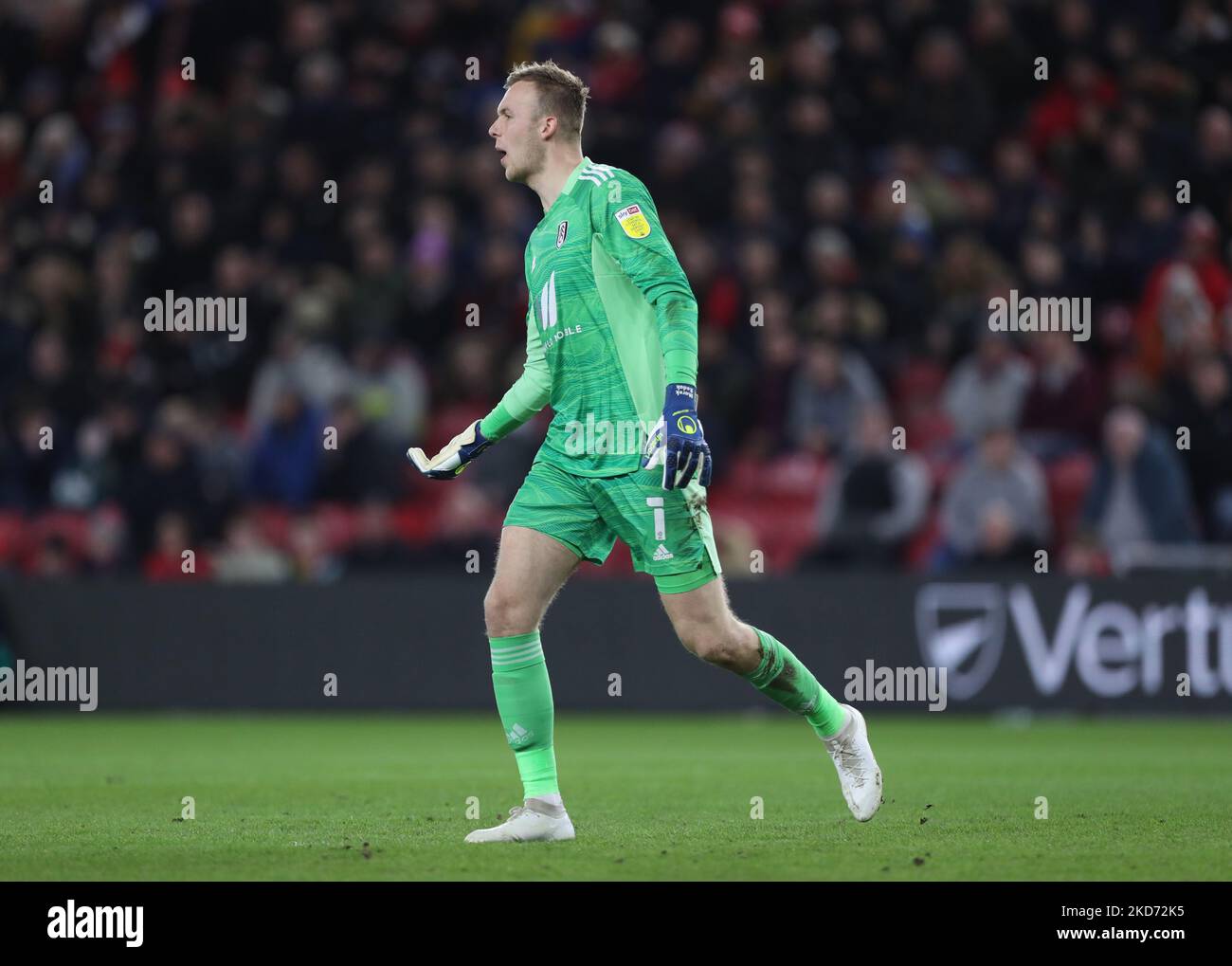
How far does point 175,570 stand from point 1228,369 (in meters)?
7.98

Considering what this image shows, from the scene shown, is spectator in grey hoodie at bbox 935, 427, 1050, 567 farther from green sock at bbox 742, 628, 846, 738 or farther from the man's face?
the man's face

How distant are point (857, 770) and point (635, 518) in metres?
1.33

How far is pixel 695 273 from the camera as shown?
1608cm

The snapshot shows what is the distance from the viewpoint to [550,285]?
23.4 feet

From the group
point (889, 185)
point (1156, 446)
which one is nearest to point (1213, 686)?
point (1156, 446)

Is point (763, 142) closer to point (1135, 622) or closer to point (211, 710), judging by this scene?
point (1135, 622)

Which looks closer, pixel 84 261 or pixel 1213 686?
pixel 1213 686

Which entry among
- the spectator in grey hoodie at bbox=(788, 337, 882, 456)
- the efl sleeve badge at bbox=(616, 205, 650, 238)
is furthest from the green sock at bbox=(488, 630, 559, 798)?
the spectator in grey hoodie at bbox=(788, 337, 882, 456)

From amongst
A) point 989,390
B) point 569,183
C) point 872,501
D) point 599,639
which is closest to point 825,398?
point 872,501

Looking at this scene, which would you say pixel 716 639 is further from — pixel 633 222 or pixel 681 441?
pixel 633 222

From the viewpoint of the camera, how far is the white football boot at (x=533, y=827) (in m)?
6.91

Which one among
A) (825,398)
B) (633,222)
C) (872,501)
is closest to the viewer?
(633,222)

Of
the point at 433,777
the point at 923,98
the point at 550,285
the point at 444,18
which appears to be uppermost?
the point at 444,18

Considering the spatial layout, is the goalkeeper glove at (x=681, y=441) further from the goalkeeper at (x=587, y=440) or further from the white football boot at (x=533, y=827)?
the white football boot at (x=533, y=827)
